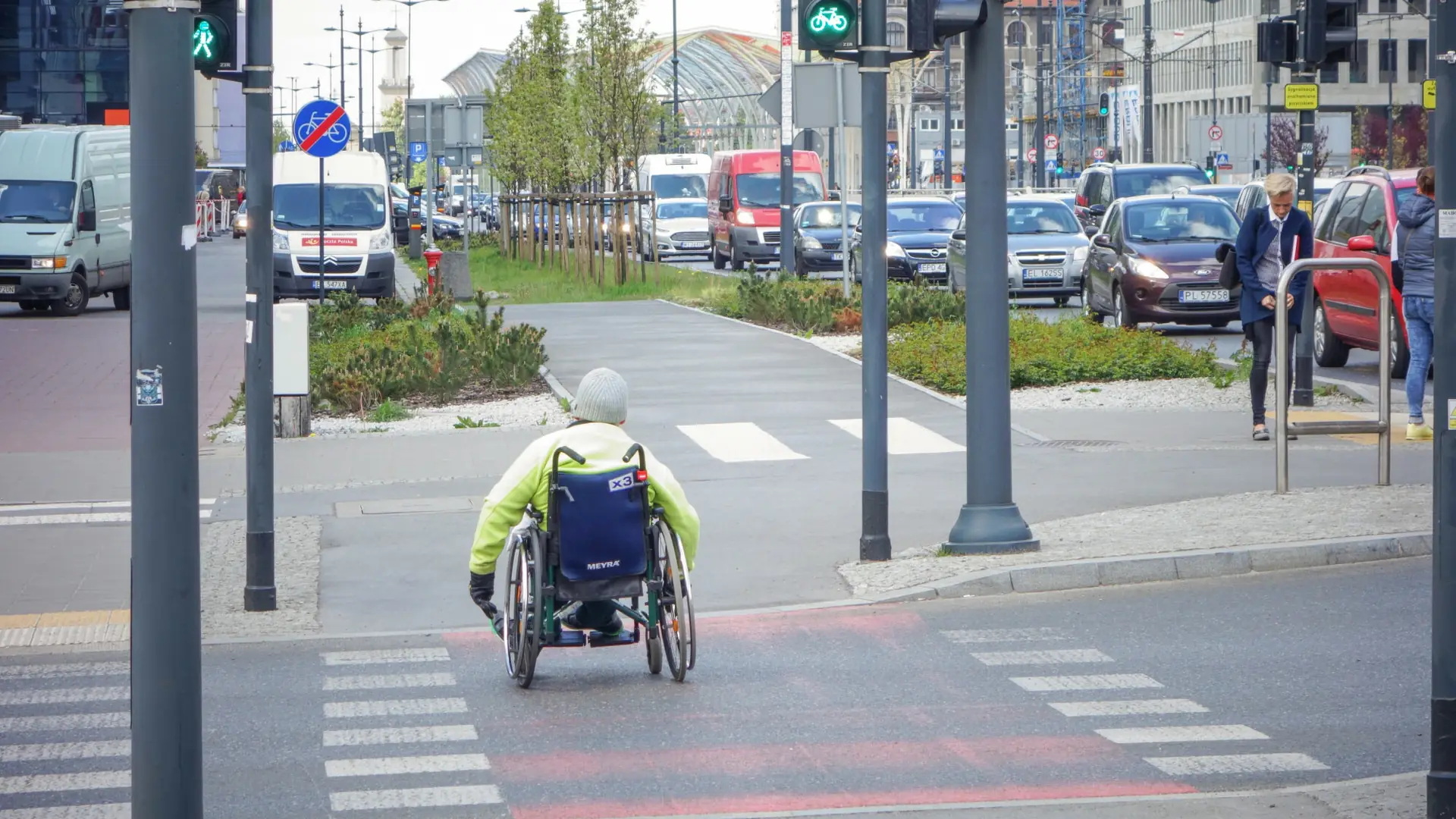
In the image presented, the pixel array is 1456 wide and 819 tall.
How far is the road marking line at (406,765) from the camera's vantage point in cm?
663

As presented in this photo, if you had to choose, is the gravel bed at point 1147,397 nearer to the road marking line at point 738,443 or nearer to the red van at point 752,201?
the road marking line at point 738,443

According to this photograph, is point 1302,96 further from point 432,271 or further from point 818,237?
point 818,237

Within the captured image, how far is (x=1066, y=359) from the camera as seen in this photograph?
19.2 meters

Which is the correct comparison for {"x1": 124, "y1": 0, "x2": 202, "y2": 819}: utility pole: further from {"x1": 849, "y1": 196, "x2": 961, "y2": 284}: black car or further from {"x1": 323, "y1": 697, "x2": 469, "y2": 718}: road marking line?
{"x1": 849, "y1": 196, "x2": 961, "y2": 284}: black car

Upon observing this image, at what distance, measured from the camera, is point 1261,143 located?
5991 centimetres

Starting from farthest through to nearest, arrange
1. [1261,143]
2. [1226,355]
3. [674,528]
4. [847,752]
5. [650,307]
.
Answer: [1261,143]
[650,307]
[1226,355]
[674,528]
[847,752]

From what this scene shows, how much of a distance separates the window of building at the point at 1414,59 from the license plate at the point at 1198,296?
9292 centimetres

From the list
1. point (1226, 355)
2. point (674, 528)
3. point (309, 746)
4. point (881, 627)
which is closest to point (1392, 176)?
point (1226, 355)

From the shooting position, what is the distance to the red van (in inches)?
1791

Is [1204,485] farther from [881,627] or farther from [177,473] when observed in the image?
[177,473]

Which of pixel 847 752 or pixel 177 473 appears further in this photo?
pixel 847 752

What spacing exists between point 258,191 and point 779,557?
3234mm

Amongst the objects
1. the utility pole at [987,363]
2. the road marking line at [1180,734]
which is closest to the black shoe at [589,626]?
the road marking line at [1180,734]

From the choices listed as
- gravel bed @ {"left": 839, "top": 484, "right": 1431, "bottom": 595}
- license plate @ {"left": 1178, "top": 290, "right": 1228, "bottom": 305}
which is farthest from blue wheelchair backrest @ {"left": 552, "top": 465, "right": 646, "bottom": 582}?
license plate @ {"left": 1178, "top": 290, "right": 1228, "bottom": 305}
